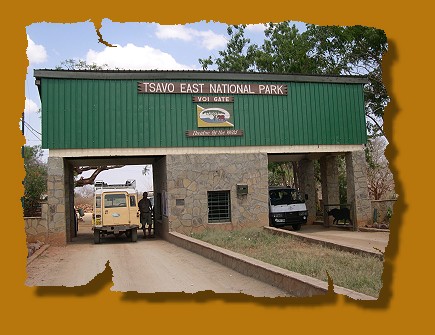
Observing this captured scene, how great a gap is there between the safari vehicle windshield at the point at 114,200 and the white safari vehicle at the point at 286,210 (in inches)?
276

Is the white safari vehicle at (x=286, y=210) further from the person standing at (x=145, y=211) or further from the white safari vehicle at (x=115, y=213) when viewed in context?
the white safari vehicle at (x=115, y=213)

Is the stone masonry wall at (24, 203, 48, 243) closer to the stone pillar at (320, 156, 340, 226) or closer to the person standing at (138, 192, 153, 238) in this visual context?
the person standing at (138, 192, 153, 238)

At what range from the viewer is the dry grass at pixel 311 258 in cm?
772

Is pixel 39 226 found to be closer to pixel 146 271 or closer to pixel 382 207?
pixel 146 271

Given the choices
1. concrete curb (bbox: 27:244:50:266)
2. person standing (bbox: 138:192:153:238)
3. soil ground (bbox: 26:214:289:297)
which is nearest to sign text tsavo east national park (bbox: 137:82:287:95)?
person standing (bbox: 138:192:153:238)

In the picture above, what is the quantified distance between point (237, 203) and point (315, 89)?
638cm

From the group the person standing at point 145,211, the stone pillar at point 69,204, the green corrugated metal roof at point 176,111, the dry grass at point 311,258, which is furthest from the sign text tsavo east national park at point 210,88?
the dry grass at point 311,258

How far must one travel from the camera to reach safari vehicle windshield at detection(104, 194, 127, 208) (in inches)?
779

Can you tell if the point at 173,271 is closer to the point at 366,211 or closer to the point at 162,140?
the point at 162,140

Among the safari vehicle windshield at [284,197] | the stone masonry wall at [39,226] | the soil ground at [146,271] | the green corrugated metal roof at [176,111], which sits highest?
the green corrugated metal roof at [176,111]

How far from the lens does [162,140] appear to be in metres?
19.6

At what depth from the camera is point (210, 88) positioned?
2008cm

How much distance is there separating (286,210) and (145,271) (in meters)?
12.1

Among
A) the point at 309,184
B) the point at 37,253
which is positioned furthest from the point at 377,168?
the point at 37,253
